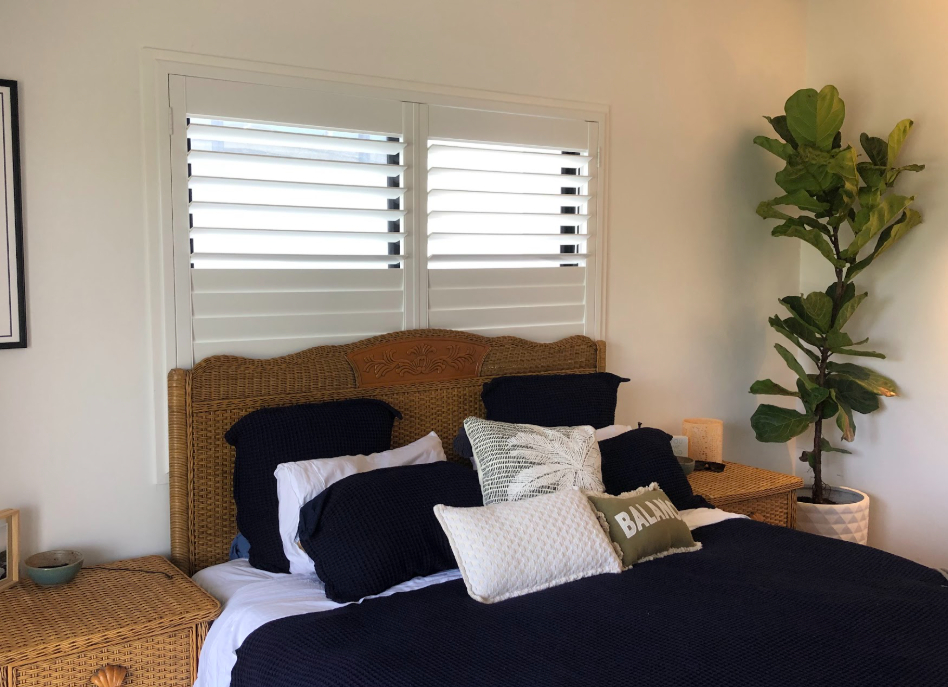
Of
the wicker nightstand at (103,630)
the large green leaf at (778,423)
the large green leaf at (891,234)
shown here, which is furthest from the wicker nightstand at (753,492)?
the wicker nightstand at (103,630)

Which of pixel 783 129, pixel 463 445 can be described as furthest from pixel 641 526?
pixel 783 129

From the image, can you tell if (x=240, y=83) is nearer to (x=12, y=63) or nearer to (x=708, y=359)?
(x=12, y=63)

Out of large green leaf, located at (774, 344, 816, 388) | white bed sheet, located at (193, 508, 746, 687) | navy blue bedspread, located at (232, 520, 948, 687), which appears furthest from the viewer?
large green leaf, located at (774, 344, 816, 388)

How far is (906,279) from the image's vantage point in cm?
368

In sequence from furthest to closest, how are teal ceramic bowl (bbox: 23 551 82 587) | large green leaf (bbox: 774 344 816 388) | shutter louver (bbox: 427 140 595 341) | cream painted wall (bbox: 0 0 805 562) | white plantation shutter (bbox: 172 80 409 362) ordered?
1. large green leaf (bbox: 774 344 816 388)
2. shutter louver (bbox: 427 140 595 341)
3. white plantation shutter (bbox: 172 80 409 362)
4. cream painted wall (bbox: 0 0 805 562)
5. teal ceramic bowl (bbox: 23 551 82 587)

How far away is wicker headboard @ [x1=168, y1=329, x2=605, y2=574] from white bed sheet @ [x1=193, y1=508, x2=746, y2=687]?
0.20 meters

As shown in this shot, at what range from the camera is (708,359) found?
12.7 ft

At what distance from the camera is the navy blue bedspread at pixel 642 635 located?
1.75 meters

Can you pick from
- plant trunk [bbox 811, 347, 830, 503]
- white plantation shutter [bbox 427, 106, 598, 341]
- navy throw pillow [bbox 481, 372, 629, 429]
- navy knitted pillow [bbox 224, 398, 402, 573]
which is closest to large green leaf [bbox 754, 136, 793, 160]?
Result: white plantation shutter [bbox 427, 106, 598, 341]

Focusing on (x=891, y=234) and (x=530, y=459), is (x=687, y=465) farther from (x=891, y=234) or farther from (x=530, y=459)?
(x=891, y=234)

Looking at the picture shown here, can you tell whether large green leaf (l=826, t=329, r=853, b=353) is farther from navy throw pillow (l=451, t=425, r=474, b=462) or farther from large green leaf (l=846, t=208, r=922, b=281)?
navy throw pillow (l=451, t=425, r=474, b=462)

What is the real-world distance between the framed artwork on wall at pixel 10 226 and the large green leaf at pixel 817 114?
2797 mm

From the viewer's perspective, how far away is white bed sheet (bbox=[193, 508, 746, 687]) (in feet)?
6.95

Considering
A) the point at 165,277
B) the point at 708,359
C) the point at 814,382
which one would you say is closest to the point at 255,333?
the point at 165,277
